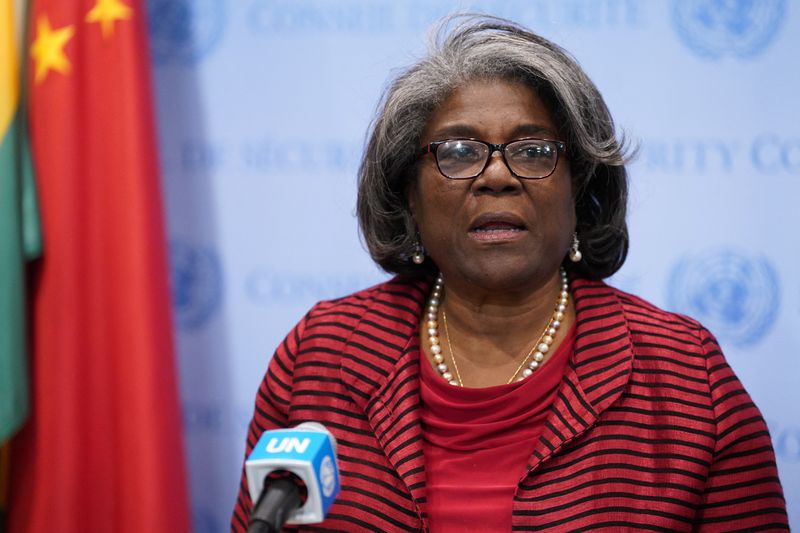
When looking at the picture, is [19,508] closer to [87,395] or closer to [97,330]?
[87,395]

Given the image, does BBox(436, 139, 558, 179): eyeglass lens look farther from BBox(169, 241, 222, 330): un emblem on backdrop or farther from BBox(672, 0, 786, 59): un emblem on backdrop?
BBox(169, 241, 222, 330): un emblem on backdrop

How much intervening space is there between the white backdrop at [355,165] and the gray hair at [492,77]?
58 cm

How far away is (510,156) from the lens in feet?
5.23

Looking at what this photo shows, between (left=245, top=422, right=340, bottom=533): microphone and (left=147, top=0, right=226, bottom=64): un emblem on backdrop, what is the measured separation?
1777 mm

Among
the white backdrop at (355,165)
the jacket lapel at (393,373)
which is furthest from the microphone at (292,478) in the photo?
the white backdrop at (355,165)

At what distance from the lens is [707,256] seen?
234 centimetres

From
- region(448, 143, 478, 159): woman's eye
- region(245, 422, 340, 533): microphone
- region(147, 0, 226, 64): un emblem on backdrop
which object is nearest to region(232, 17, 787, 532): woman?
region(448, 143, 478, 159): woman's eye

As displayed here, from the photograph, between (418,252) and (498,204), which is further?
(418,252)

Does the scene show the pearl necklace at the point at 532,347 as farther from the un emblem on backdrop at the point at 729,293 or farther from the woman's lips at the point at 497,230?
the un emblem on backdrop at the point at 729,293

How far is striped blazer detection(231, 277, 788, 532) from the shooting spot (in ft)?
4.84

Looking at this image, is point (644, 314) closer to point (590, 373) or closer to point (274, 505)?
point (590, 373)

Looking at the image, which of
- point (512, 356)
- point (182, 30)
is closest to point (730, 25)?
point (512, 356)

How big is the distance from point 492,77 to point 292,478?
0.91m

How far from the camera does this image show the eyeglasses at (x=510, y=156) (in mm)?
1593
